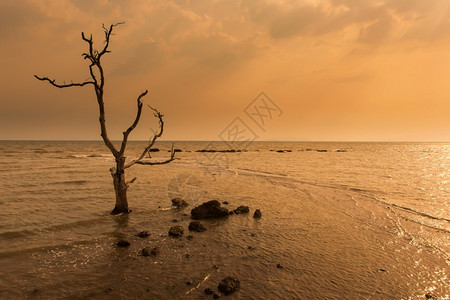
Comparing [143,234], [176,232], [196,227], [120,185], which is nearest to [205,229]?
[196,227]

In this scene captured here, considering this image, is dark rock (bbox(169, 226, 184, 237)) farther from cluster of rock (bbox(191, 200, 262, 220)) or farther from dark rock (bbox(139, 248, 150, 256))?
cluster of rock (bbox(191, 200, 262, 220))

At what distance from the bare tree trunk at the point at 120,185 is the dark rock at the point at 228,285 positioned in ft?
24.8

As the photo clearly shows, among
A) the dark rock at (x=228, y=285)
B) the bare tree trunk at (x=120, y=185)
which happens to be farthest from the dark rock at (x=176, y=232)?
the bare tree trunk at (x=120, y=185)

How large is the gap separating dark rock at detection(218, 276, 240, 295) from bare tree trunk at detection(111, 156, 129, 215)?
7.57 meters

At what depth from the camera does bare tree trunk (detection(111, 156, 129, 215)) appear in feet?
38.1

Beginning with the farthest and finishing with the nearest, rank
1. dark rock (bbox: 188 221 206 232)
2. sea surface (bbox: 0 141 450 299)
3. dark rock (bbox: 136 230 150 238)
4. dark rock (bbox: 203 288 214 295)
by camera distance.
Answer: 1. dark rock (bbox: 188 221 206 232)
2. dark rock (bbox: 136 230 150 238)
3. sea surface (bbox: 0 141 450 299)
4. dark rock (bbox: 203 288 214 295)

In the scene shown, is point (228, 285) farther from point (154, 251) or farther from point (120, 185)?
point (120, 185)

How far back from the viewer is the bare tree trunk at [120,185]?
38.1 feet

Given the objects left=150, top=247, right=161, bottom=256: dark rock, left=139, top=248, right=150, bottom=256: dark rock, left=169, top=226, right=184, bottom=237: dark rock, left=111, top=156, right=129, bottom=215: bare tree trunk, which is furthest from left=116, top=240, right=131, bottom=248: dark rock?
left=111, top=156, right=129, bottom=215: bare tree trunk

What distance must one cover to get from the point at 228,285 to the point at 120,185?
25.6 ft

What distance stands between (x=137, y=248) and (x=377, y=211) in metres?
12.1

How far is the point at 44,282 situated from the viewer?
6082 millimetres

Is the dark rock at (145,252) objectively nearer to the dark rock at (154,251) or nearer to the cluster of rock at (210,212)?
the dark rock at (154,251)

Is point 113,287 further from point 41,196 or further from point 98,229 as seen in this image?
point 41,196
